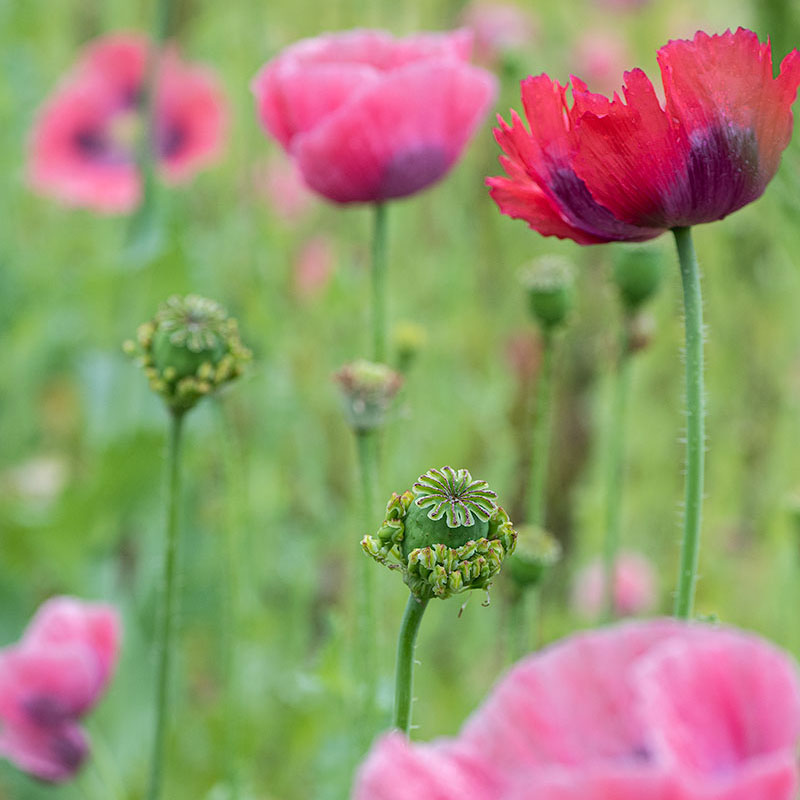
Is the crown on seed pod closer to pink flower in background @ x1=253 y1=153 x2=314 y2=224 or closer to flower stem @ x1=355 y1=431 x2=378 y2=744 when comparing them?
flower stem @ x1=355 y1=431 x2=378 y2=744

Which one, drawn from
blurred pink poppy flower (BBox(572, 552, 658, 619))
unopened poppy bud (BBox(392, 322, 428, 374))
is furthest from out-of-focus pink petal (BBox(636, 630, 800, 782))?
blurred pink poppy flower (BBox(572, 552, 658, 619))

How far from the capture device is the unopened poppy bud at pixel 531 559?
458mm

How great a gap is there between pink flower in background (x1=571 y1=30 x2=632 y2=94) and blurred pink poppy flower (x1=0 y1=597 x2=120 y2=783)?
4.13ft

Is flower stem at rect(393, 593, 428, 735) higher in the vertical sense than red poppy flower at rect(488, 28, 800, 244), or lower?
lower

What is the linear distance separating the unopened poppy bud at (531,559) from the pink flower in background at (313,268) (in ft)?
2.58

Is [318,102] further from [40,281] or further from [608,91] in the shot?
[608,91]

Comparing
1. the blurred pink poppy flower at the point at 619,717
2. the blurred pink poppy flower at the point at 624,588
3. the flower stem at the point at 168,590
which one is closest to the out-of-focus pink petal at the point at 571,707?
the blurred pink poppy flower at the point at 619,717

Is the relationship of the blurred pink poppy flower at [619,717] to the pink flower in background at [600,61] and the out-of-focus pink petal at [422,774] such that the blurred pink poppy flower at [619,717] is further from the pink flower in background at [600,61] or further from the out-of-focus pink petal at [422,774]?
the pink flower in background at [600,61]

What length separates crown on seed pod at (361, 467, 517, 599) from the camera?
255 mm

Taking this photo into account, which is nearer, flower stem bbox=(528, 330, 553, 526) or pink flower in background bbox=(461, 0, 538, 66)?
flower stem bbox=(528, 330, 553, 526)

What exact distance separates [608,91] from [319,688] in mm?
1365

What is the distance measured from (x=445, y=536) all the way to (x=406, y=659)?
0.03 m

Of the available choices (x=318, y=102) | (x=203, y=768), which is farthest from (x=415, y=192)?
(x=203, y=768)

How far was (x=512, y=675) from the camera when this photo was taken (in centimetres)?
17
